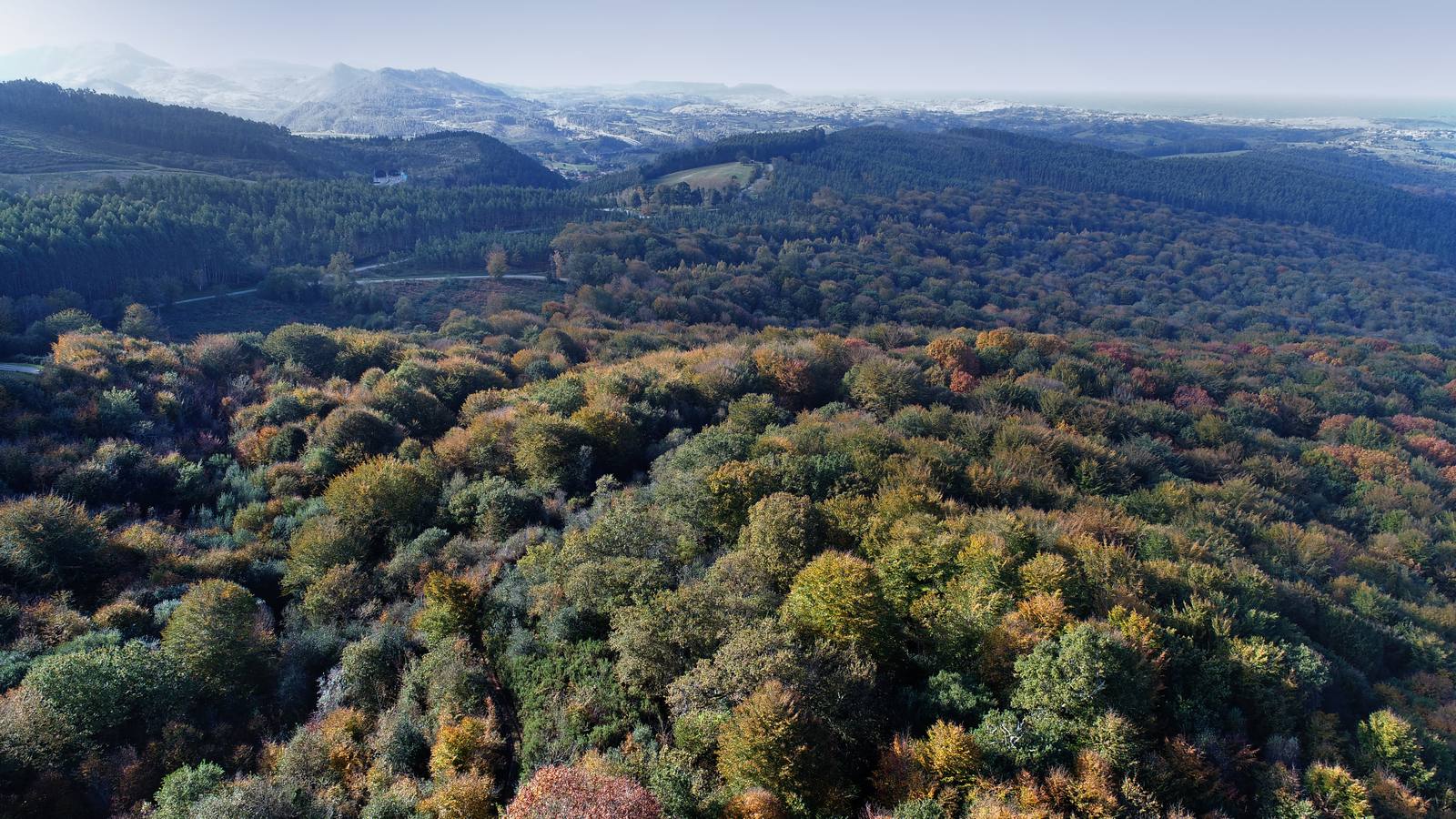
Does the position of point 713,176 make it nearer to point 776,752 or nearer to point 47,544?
point 47,544

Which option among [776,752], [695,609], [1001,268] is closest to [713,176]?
[1001,268]

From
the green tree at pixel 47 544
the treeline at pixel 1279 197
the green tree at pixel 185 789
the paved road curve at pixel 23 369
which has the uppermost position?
the treeline at pixel 1279 197

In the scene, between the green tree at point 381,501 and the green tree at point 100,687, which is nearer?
the green tree at point 100,687

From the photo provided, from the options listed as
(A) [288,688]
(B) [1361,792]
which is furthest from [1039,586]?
(A) [288,688]

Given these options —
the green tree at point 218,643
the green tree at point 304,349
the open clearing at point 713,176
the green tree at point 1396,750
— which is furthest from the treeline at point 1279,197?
the green tree at point 1396,750

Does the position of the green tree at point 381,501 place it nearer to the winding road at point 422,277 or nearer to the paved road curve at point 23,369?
the paved road curve at point 23,369

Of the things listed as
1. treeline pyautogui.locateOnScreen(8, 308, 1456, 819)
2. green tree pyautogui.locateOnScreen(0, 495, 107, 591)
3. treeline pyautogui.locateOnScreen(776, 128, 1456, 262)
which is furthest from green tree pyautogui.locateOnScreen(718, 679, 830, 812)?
treeline pyautogui.locateOnScreen(776, 128, 1456, 262)

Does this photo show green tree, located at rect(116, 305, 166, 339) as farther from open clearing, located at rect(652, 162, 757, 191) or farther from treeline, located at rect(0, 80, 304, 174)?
open clearing, located at rect(652, 162, 757, 191)
